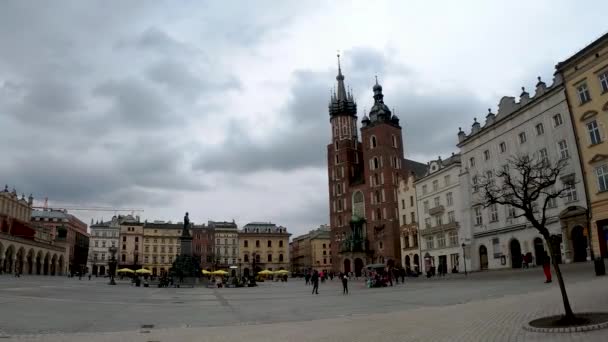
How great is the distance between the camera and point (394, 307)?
62.7 feet

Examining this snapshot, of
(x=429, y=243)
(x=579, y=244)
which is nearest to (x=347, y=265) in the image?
(x=429, y=243)

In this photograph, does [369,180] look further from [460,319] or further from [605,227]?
[460,319]

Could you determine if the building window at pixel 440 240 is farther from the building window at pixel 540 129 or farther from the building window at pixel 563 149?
the building window at pixel 563 149

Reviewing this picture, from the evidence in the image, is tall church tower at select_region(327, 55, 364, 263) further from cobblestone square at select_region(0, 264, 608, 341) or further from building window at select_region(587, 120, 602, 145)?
cobblestone square at select_region(0, 264, 608, 341)

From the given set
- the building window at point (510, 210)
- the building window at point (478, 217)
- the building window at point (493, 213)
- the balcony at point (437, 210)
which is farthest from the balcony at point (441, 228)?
the building window at point (510, 210)

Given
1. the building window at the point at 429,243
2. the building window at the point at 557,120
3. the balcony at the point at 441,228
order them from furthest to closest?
the building window at the point at 429,243, the balcony at the point at 441,228, the building window at the point at 557,120

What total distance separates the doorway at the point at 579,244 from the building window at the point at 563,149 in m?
6.11

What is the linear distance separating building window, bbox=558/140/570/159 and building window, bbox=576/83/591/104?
4.14 metres

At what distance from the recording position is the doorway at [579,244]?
35812 mm

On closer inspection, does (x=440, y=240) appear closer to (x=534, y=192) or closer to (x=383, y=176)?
(x=383, y=176)

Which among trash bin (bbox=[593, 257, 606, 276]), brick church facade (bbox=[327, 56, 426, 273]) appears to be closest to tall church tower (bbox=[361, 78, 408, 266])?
brick church facade (bbox=[327, 56, 426, 273])

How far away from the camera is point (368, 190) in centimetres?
8869

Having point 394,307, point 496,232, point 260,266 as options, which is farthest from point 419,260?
point 260,266

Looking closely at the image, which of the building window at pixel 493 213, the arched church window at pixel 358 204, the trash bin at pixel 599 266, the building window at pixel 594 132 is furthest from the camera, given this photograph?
the arched church window at pixel 358 204
